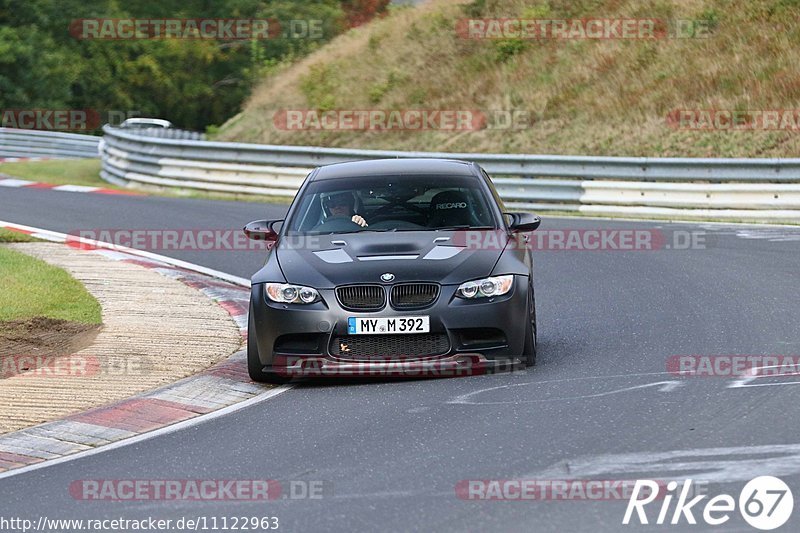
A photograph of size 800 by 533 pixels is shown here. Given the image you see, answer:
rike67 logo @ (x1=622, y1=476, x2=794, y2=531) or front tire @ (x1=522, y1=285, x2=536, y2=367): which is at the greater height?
front tire @ (x1=522, y1=285, x2=536, y2=367)

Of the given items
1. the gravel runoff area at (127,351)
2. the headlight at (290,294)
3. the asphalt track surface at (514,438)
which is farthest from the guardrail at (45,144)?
the headlight at (290,294)

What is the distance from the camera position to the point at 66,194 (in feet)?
85.6

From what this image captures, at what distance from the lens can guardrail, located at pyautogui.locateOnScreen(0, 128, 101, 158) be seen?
1636 inches

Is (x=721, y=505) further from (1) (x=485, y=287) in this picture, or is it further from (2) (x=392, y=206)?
(2) (x=392, y=206)

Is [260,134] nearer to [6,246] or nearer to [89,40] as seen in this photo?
[6,246]

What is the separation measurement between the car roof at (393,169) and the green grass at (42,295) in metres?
2.64

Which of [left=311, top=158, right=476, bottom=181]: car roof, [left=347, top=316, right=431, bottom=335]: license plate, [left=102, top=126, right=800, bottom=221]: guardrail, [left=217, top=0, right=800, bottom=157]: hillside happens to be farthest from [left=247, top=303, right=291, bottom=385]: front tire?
[left=217, top=0, right=800, bottom=157]: hillside

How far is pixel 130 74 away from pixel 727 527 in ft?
192

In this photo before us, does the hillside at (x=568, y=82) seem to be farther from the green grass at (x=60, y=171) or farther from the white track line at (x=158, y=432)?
the white track line at (x=158, y=432)

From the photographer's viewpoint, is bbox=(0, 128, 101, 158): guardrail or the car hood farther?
bbox=(0, 128, 101, 158): guardrail

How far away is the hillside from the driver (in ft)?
52.0

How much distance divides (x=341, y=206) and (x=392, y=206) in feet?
1.30

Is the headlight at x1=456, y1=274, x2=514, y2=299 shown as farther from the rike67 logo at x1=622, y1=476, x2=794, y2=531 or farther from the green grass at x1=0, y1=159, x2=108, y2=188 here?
the green grass at x1=0, y1=159, x2=108, y2=188

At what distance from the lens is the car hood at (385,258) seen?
9383mm
